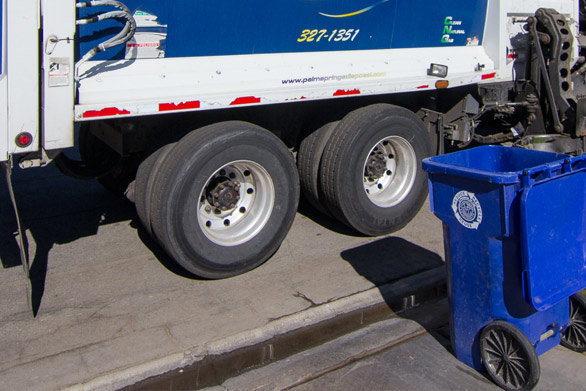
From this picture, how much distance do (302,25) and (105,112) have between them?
178 centimetres

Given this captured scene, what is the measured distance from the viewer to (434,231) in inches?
236

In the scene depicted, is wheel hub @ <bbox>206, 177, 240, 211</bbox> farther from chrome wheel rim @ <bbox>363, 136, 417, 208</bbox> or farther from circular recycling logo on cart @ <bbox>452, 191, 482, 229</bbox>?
circular recycling logo on cart @ <bbox>452, 191, 482, 229</bbox>

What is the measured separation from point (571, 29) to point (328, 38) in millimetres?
3178

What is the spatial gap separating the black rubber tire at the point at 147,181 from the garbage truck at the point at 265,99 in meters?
0.02

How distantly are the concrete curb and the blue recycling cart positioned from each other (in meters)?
0.85

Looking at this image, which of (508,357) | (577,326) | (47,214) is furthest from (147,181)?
(577,326)

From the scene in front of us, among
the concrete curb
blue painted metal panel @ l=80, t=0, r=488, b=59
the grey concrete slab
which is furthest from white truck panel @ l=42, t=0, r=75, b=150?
the grey concrete slab

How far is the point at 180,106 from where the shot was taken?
4445 mm

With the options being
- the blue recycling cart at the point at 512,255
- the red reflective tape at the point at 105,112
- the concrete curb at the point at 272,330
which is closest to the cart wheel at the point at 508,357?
the blue recycling cart at the point at 512,255

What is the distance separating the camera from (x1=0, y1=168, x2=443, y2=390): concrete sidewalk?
12.6ft

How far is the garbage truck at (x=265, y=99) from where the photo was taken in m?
4.08

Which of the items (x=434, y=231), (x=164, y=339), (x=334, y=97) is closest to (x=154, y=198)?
(x=164, y=339)

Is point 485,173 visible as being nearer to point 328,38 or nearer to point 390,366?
point 390,366

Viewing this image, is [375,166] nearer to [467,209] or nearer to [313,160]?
[313,160]
